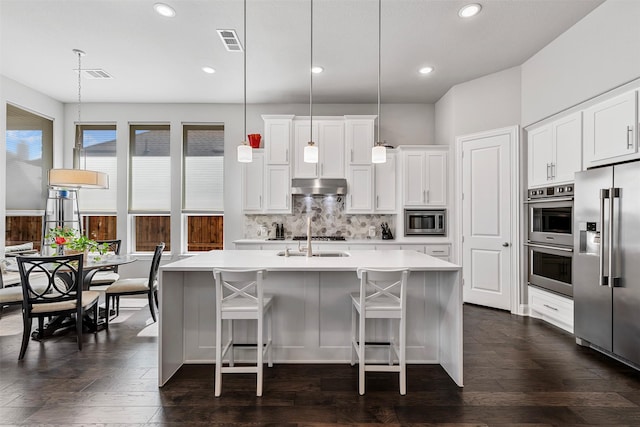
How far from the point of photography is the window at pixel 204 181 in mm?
5758

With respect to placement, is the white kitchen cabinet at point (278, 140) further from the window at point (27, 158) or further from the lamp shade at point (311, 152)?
the window at point (27, 158)

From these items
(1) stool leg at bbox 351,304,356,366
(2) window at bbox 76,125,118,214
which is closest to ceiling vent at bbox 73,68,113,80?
(2) window at bbox 76,125,118,214

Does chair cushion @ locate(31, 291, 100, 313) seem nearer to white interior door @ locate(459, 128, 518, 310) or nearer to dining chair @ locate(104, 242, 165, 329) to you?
dining chair @ locate(104, 242, 165, 329)

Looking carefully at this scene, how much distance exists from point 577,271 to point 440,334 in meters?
1.51

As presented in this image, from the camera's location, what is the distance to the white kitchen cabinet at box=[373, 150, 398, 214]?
5.21 m

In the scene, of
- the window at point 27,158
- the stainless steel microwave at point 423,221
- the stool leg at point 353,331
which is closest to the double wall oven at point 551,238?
the stainless steel microwave at point 423,221

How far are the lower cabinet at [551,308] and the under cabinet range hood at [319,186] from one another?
110 inches

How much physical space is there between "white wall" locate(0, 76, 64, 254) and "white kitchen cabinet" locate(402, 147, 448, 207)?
221 inches

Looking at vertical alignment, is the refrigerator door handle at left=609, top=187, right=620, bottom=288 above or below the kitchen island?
above

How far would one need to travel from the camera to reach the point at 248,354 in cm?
283

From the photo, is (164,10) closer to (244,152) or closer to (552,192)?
(244,152)

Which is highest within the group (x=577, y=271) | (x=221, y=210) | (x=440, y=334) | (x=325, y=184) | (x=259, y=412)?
(x=325, y=184)

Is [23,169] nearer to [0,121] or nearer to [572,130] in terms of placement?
[0,121]

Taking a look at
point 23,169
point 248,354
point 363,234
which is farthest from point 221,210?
point 248,354
